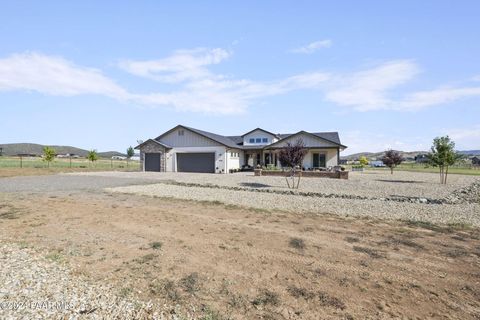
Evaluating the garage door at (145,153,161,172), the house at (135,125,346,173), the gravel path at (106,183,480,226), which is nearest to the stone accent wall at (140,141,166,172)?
the house at (135,125,346,173)

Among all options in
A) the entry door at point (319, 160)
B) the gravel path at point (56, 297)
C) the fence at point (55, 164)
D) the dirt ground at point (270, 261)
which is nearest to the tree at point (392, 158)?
the entry door at point (319, 160)

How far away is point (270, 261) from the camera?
495cm

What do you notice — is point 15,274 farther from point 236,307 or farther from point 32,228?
point 236,307

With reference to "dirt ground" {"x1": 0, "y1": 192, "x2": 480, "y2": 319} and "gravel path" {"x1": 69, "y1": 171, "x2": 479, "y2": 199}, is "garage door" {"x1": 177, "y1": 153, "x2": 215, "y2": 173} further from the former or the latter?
"dirt ground" {"x1": 0, "y1": 192, "x2": 480, "y2": 319}

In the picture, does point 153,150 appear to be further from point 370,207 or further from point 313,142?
point 370,207

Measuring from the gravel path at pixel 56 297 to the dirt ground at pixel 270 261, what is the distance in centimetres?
24

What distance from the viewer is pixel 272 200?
12.2m

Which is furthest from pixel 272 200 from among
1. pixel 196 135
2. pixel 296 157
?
pixel 196 135

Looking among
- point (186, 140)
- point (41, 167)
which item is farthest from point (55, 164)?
point (186, 140)

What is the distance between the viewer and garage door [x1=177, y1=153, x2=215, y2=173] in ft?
105

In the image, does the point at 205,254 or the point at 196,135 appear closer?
the point at 205,254

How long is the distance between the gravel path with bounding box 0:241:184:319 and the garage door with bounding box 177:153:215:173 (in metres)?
27.2

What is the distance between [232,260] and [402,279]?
9.57 feet

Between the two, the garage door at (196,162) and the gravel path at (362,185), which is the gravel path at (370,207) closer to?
the gravel path at (362,185)
